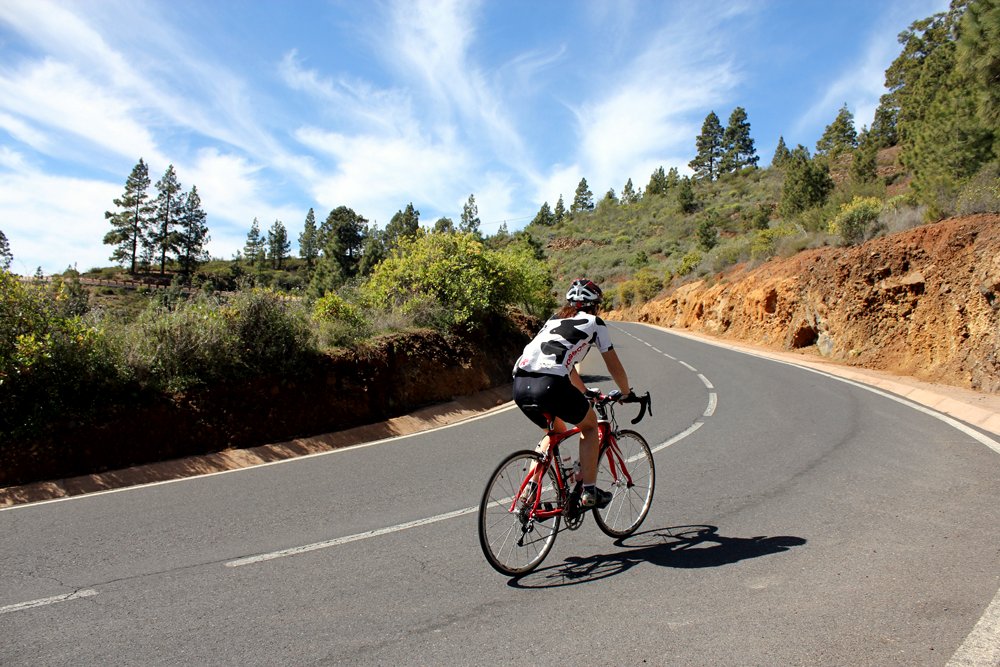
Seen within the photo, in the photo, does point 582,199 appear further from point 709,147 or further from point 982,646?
point 982,646

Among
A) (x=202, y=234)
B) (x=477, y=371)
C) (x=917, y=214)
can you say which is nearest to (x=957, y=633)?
(x=477, y=371)

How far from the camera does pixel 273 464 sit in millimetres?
7848

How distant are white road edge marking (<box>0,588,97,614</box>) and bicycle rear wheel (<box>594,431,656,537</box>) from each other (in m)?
3.68

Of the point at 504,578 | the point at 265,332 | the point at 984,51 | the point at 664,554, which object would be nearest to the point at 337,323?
the point at 265,332

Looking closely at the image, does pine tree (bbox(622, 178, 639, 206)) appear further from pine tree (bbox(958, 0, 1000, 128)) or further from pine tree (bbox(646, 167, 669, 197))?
pine tree (bbox(958, 0, 1000, 128))

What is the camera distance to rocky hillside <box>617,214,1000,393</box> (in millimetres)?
13547

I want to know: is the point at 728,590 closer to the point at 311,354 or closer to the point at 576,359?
the point at 576,359

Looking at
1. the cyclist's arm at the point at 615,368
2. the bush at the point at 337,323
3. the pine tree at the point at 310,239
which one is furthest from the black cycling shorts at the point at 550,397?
the pine tree at the point at 310,239

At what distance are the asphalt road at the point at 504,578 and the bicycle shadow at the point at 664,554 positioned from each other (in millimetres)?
21

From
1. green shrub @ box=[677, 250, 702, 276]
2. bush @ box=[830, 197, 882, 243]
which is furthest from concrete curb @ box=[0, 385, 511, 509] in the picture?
green shrub @ box=[677, 250, 702, 276]

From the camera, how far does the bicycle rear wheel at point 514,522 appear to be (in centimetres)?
410

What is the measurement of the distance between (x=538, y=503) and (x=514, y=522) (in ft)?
0.72

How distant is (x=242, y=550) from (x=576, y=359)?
10.1ft

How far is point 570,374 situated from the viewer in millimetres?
4449
